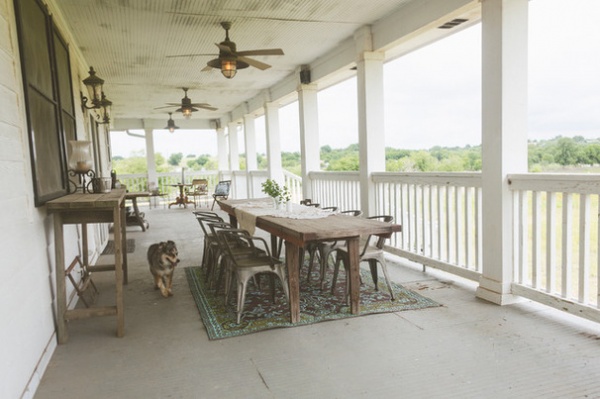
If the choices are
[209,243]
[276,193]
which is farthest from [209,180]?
[276,193]

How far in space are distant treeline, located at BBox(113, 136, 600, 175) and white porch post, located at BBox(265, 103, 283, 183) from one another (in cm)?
253

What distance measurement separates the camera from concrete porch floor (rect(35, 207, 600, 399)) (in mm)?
2334

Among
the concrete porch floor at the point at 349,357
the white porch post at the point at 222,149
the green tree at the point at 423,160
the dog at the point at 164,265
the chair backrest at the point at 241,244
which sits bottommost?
the concrete porch floor at the point at 349,357

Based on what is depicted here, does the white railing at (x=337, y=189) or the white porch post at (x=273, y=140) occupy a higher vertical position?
the white porch post at (x=273, y=140)

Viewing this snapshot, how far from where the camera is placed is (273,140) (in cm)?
960

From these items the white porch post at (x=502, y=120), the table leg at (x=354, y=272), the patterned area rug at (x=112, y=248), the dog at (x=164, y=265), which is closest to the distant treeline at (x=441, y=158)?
the white porch post at (x=502, y=120)

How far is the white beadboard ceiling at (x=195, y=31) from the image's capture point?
454cm

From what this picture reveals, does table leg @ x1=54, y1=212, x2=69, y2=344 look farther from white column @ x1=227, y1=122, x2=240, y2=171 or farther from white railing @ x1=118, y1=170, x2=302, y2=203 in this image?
white column @ x1=227, y1=122, x2=240, y2=171

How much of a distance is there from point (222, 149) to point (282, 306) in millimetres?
12696

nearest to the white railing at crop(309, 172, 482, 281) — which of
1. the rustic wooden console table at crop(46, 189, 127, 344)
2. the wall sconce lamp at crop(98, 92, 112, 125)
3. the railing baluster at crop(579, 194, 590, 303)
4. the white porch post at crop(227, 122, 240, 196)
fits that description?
the railing baluster at crop(579, 194, 590, 303)

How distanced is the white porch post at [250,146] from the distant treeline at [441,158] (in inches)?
143

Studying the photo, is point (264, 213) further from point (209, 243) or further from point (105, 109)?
point (105, 109)

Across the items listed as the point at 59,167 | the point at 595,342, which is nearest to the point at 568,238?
the point at 595,342

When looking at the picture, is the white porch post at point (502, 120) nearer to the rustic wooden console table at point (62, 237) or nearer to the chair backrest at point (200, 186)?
the rustic wooden console table at point (62, 237)
